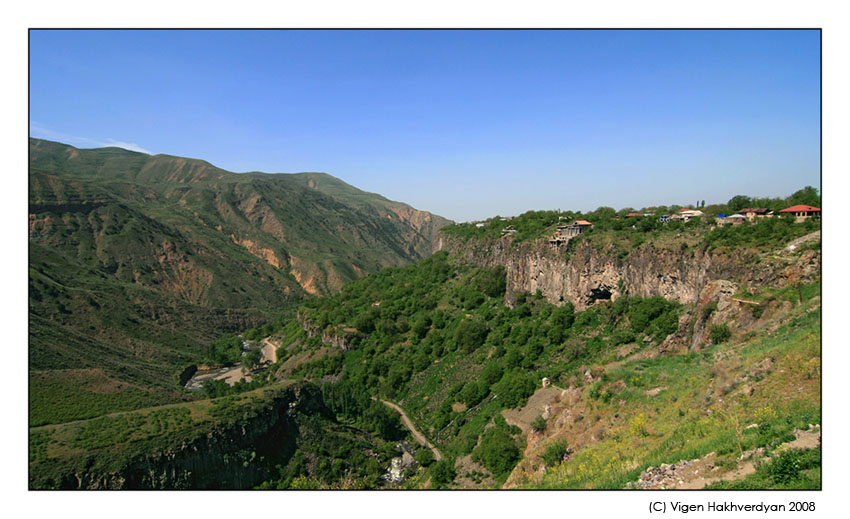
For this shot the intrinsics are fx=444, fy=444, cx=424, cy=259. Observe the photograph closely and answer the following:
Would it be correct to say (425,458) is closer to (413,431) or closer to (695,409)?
(413,431)

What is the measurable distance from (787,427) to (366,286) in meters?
89.4

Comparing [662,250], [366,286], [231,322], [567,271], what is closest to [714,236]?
[662,250]

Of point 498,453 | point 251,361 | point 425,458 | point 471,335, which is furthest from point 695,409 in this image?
point 251,361

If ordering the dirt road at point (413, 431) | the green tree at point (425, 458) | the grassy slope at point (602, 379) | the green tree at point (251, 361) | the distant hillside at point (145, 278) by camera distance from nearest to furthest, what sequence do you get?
the grassy slope at point (602, 379), the green tree at point (425, 458), the dirt road at point (413, 431), the distant hillside at point (145, 278), the green tree at point (251, 361)

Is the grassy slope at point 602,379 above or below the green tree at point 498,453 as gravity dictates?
above

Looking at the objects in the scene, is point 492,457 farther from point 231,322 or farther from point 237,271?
point 237,271

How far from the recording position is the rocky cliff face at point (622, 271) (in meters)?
29.7

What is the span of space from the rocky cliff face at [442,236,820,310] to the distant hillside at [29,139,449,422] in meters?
42.8

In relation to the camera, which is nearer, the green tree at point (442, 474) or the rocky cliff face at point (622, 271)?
the rocky cliff face at point (622, 271)

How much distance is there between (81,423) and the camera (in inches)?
1214

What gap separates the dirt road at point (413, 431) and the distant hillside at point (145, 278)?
75.5 ft

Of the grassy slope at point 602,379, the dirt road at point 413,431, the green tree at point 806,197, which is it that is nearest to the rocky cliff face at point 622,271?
the grassy slope at point 602,379

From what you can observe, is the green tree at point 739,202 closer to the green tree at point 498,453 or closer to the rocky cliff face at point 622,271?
the rocky cliff face at point 622,271

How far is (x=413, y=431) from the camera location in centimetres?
4547
